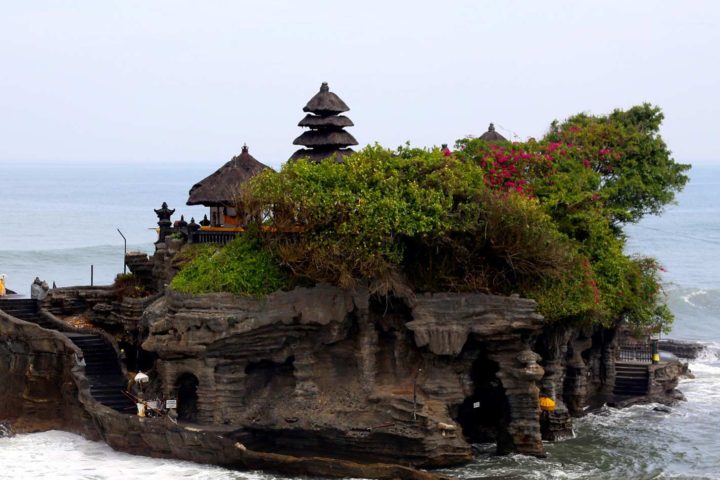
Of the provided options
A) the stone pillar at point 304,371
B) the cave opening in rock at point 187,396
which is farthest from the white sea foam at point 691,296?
the cave opening in rock at point 187,396

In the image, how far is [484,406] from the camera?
44.1 m

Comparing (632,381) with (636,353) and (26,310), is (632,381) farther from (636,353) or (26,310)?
(26,310)

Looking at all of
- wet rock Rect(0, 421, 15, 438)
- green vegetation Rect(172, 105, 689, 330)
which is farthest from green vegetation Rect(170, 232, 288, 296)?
wet rock Rect(0, 421, 15, 438)

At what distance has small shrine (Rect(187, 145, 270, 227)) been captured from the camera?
4478cm

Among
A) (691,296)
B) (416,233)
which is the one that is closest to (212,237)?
(416,233)

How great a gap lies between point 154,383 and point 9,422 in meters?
5.34

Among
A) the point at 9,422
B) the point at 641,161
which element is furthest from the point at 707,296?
the point at 9,422

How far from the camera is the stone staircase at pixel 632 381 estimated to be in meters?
51.3

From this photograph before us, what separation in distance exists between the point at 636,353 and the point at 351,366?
58.6 ft

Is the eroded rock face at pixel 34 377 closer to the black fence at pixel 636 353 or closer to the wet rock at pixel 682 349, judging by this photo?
the black fence at pixel 636 353

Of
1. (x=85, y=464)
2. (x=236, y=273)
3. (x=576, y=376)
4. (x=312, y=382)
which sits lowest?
(x=85, y=464)

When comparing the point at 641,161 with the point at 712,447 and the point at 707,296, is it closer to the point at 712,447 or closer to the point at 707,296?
the point at 712,447

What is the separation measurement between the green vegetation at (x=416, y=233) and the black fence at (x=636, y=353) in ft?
30.3

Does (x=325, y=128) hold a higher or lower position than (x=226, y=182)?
higher
